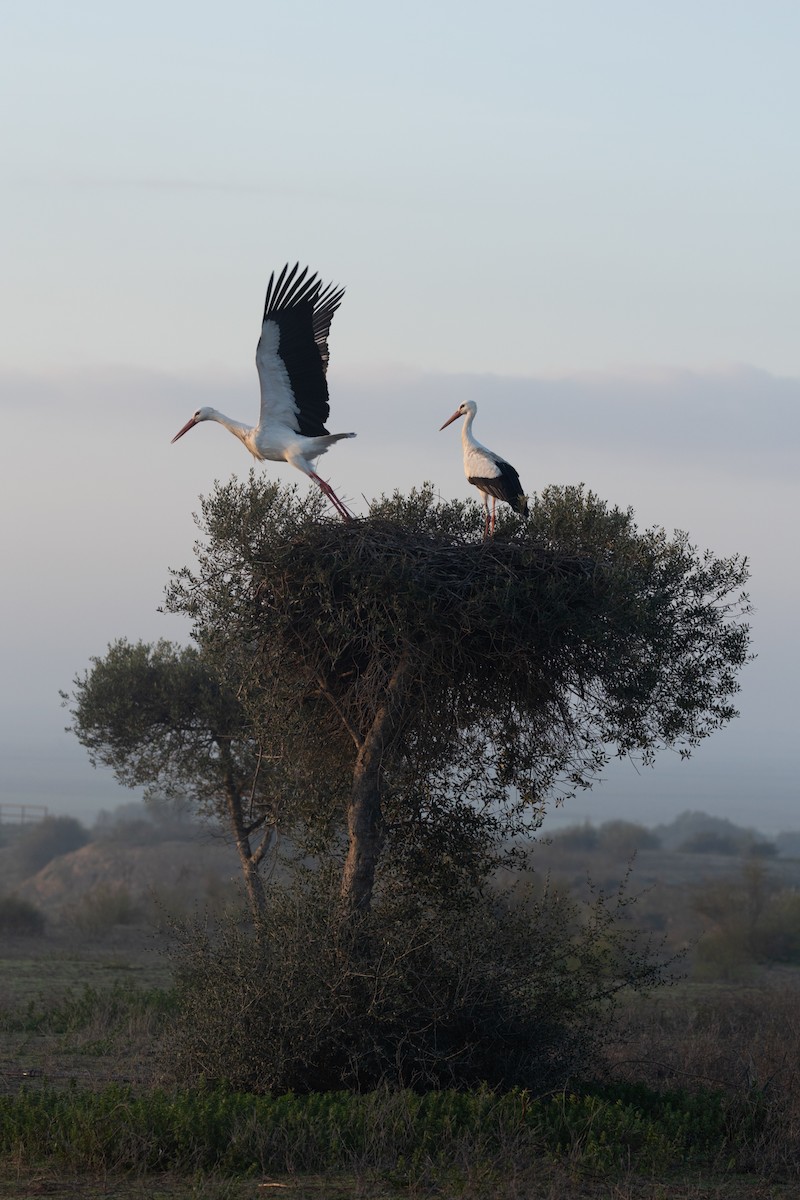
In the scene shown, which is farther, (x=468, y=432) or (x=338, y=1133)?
(x=468, y=432)

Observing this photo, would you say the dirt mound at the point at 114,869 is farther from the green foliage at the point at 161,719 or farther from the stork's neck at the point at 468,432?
Result: the stork's neck at the point at 468,432

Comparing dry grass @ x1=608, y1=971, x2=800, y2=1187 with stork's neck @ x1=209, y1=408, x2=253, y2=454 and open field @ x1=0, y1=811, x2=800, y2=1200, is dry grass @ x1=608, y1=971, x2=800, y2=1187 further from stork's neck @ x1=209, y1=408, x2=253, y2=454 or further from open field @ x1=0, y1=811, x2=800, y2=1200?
stork's neck @ x1=209, y1=408, x2=253, y2=454

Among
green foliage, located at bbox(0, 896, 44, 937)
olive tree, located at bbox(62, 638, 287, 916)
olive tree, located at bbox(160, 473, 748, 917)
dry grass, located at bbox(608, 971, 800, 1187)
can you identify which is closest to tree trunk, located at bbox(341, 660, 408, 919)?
olive tree, located at bbox(160, 473, 748, 917)

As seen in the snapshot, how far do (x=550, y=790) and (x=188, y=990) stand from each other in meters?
3.66

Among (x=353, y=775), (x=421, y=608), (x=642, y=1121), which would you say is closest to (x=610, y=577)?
(x=421, y=608)

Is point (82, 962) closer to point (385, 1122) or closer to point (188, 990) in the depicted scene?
point (188, 990)

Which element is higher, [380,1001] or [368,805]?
[368,805]

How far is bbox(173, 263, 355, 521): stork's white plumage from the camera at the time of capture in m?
13.1

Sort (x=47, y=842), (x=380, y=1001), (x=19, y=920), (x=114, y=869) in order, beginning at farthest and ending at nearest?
(x=47, y=842) < (x=114, y=869) < (x=19, y=920) < (x=380, y=1001)

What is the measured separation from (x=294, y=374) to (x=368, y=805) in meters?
4.25

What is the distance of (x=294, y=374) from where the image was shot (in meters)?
13.3

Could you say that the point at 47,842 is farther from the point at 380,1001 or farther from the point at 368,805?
the point at 380,1001

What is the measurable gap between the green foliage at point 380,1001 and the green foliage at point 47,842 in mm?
55847

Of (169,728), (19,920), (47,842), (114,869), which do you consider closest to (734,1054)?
(169,728)
